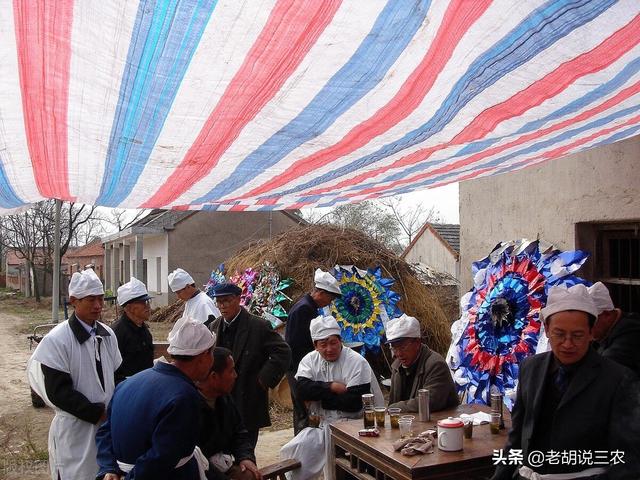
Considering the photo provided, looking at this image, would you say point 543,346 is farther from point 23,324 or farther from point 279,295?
point 23,324

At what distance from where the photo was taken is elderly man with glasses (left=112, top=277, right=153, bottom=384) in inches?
182

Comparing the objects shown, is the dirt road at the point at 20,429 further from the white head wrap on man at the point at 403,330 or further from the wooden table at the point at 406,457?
the white head wrap on man at the point at 403,330

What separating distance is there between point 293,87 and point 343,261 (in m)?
8.01

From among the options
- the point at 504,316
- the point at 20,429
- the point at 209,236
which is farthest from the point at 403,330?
the point at 209,236

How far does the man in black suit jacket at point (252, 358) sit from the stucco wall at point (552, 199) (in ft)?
8.52

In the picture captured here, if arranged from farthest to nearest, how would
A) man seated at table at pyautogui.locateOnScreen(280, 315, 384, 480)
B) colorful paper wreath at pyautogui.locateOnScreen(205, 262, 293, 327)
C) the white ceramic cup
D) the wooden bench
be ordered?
colorful paper wreath at pyautogui.locateOnScreen(205, 262, 293, 327), man seated at table at pyautogui.locateOnScreen(280, 315, 384, 480), the wooden bench, the white ceramic cup

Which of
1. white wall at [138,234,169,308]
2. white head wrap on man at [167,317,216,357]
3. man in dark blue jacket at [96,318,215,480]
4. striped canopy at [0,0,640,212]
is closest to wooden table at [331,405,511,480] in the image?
man in dark blue jacket at [96,318,215,480]

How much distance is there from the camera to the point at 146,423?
2.52 meters

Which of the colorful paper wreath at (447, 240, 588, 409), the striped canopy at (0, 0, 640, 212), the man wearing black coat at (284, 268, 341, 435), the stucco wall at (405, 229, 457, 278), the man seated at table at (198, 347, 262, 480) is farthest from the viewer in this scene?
the stucco wall at (405, 229, 457, 278)

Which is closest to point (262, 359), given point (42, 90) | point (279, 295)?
point (42, 90)

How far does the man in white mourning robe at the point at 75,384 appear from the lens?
3559mm

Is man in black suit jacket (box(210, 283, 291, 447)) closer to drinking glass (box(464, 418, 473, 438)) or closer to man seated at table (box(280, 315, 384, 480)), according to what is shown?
man seated at table (box(280, 315, 384, 480))

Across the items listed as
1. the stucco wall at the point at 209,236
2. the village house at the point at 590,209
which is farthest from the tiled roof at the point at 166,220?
the village house at the point at 590,209

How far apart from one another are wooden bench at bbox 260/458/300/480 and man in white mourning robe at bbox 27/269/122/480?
105cm
